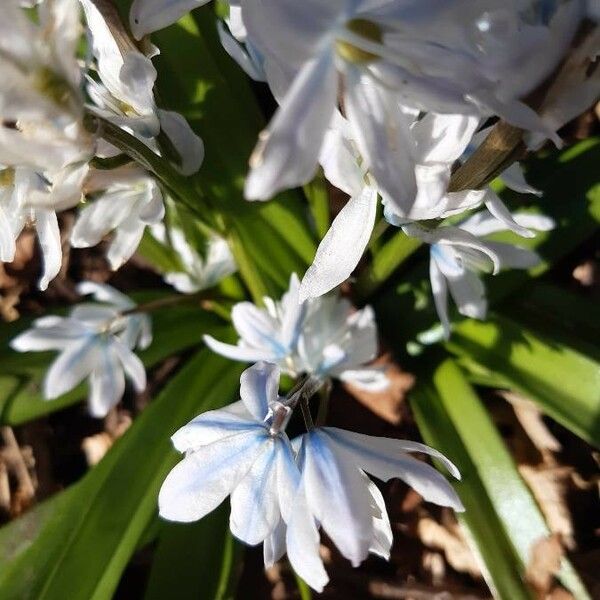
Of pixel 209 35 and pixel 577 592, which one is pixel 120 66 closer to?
A: pixel 209 35

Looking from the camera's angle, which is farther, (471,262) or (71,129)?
(471,262)

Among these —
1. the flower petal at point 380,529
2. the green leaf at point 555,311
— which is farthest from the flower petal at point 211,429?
the green leaf at point 555,311

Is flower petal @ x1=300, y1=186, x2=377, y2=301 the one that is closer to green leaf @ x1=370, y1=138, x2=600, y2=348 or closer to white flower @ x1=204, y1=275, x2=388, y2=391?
white flower @ x1=204, y1=275, x2=388, y2=391

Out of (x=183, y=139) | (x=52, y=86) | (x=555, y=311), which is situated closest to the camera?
(x=52, y=86)

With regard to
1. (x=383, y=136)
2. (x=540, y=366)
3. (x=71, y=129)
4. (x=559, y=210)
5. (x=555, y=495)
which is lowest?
(x=555, y=495)

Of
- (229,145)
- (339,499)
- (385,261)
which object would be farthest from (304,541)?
(229,145)

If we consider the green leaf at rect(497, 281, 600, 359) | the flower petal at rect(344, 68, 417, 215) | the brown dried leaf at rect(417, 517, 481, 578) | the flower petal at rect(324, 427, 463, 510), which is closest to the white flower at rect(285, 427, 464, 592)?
the flower petal at rect(324, 427, 463, 510)

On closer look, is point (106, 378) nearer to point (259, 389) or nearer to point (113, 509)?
point (113, 509)
